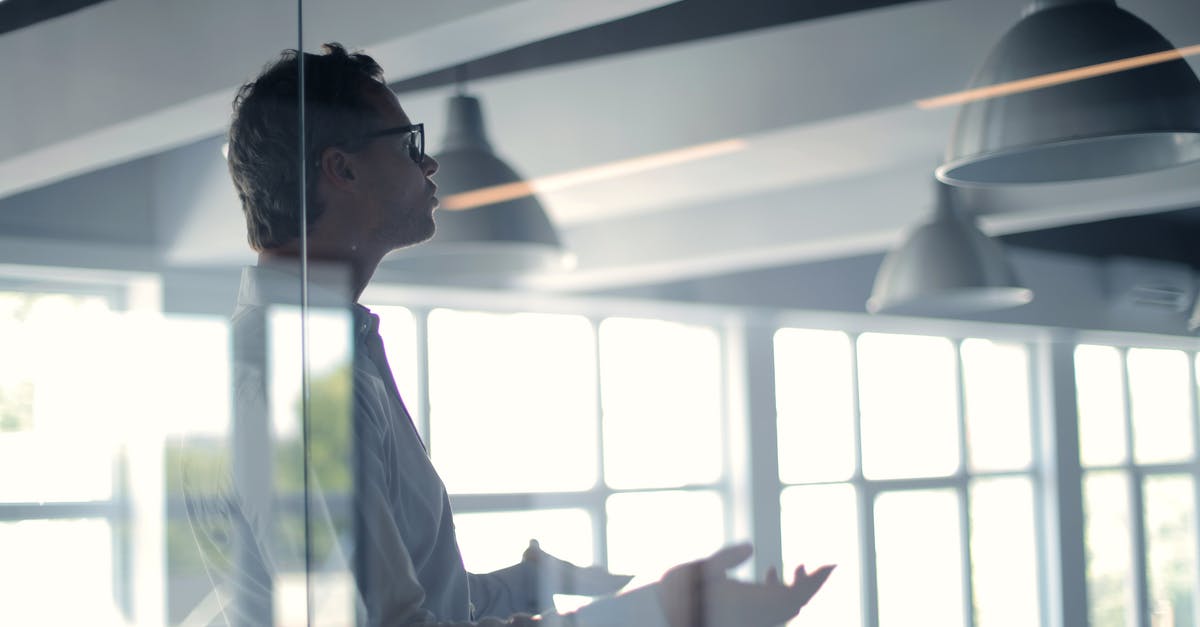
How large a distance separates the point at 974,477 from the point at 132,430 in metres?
1.18

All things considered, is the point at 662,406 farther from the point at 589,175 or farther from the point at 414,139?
the point at 414,139

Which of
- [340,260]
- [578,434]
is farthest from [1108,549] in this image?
[340,260]

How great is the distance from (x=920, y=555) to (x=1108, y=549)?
0.49 ft

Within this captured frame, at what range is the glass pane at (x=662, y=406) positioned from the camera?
1049 millimetres

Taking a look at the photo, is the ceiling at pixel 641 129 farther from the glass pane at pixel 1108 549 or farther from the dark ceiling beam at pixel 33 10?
the glass pane at pixel 1108 549

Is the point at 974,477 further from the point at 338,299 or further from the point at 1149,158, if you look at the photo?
the point at 338,299

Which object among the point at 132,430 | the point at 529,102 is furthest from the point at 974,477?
the point at 132,430

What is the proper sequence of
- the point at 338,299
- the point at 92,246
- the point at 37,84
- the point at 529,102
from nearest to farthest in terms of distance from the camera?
the point at 529,102 < the point at 338,299 < the point at 92,246 < the point at 37,84

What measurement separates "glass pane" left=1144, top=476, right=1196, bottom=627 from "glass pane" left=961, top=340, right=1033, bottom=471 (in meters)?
0.11

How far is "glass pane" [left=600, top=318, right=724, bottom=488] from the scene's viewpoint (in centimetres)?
105

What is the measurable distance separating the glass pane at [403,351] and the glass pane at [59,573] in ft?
1.83

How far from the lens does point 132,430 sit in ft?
5.14

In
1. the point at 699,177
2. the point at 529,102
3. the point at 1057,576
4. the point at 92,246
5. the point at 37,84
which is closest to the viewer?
the point at 1057,576

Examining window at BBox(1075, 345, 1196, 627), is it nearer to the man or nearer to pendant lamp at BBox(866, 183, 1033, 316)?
pendant lamp at BBox(866, 183, 1033, 316)
